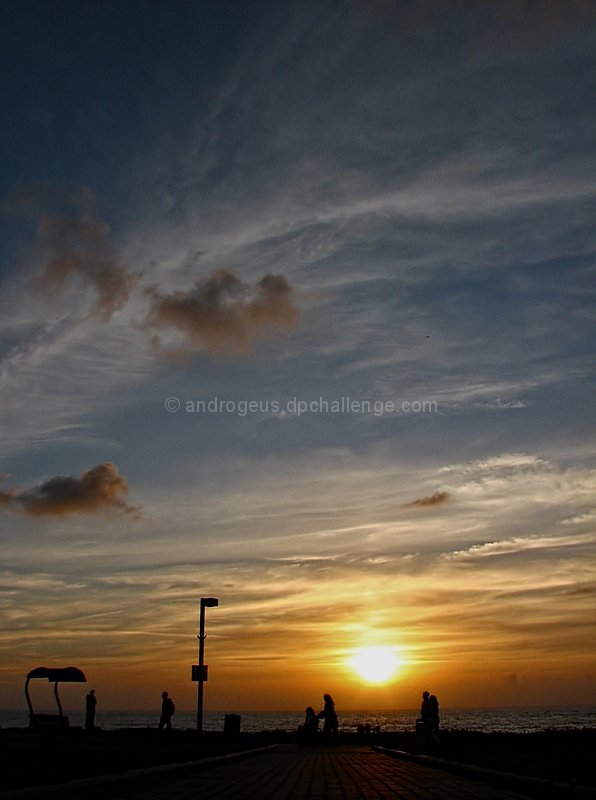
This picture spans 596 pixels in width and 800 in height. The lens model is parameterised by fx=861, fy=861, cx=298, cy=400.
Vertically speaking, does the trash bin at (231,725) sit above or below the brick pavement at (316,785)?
above

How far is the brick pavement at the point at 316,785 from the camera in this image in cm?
1164

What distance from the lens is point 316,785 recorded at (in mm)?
13930

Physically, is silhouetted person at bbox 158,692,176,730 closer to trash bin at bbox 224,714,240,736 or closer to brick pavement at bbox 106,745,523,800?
trash bin at bbox 224,714,240,736

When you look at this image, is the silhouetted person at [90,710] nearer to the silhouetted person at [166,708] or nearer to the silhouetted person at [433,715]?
the silhouetted person at [166,708]

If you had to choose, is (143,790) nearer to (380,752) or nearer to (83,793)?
(83,793)

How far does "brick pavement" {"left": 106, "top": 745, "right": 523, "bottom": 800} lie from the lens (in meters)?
11.6

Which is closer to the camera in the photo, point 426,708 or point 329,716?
point 426,708

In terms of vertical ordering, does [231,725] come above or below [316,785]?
above

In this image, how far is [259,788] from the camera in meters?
13.3

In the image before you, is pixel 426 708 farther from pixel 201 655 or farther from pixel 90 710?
pixel 90 710

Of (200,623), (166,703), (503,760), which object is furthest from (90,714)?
(503,760)

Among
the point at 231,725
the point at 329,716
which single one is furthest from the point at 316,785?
the point at 231,725

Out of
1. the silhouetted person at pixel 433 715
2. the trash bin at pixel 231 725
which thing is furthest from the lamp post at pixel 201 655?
the silhouetted person at pixel 433 715

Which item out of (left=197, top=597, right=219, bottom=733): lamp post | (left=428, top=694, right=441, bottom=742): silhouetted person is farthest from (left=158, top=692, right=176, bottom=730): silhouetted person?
(left=428, top=694, right=441, bottom=742): silhouetted person
